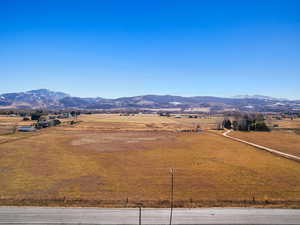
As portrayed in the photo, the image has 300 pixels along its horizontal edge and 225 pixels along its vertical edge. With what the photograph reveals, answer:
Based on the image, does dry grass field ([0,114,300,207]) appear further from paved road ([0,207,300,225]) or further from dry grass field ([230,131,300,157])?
dry grass field ([230,131,300,157])

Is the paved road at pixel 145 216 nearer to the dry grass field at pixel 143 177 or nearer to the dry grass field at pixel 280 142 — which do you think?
the dry grass field at pixel 143 177

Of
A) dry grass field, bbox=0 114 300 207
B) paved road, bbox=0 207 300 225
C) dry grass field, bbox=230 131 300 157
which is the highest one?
paved road, bbox=0 207 300 225

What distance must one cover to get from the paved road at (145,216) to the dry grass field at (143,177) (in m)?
1.52

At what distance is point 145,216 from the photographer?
1980 centimetres

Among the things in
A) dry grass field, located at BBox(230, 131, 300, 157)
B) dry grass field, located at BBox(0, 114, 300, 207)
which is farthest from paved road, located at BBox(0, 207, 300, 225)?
dry grass field, located at BBox(230, 131, 300, 157)

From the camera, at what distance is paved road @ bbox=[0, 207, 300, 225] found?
18891 millimetres

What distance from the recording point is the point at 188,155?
4694 cm

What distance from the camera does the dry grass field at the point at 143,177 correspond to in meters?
→ 23.5

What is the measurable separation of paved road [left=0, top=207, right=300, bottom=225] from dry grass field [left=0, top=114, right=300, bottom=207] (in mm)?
1516

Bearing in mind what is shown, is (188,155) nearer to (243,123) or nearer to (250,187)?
(250,187)

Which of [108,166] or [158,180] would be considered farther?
[108,166]

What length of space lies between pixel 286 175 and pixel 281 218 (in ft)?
53.3

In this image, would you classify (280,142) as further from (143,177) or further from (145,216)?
(145,216)

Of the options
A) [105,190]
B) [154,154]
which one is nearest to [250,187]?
[105,190]
